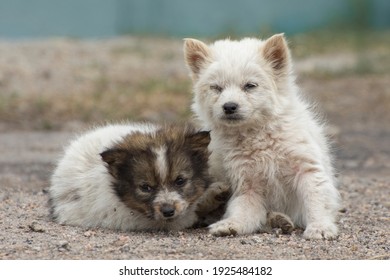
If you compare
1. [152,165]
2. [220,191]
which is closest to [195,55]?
[220,191]

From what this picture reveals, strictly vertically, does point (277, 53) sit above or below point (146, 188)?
above

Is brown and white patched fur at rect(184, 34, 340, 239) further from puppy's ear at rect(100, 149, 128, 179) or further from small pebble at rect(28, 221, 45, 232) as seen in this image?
small pebble at rect(28, 221, 45, 232)

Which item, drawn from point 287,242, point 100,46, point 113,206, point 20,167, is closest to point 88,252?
point 113,206

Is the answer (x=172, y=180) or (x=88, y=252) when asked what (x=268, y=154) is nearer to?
(x=172, y=180)

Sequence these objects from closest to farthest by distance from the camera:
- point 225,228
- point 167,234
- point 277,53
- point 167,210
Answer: point 167,210
point 225,228
point 167,234
point 277,53

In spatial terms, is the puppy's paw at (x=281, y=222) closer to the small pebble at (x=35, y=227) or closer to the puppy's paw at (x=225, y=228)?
the puppy's paw at (x=225, y=228)

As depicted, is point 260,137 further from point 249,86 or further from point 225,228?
point 225,228
